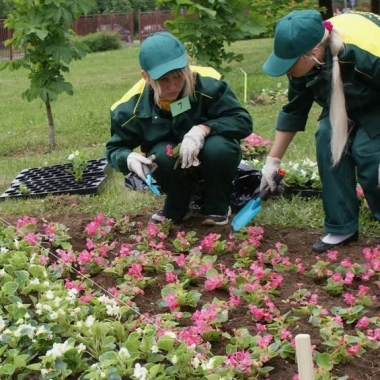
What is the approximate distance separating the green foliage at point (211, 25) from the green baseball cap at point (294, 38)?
10.5 ft

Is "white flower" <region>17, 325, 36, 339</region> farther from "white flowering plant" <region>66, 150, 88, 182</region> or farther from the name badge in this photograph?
"white flowering plant" <region>66, 150, 88, 182</region>

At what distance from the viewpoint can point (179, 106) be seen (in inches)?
154

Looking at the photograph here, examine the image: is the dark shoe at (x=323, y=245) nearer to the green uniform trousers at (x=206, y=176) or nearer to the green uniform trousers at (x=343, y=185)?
the green uniform trousers at (x=343, y=185)

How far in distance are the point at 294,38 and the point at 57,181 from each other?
99.9 inches

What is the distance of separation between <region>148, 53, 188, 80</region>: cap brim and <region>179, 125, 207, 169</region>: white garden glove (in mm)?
359

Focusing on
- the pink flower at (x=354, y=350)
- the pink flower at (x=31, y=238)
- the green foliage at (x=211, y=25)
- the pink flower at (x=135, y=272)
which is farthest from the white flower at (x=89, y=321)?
the green foliage at (x=211, y=25)

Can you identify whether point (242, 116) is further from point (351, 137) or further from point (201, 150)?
point (351, 137)

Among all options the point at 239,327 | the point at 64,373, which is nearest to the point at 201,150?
the point at 239,327

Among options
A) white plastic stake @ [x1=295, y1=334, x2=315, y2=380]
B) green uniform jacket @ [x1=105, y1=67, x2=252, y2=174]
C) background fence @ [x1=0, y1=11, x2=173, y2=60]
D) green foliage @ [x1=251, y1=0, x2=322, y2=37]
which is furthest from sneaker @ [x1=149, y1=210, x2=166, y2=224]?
background fence @ [x1=0, y1=11, x2=173, y2=60]

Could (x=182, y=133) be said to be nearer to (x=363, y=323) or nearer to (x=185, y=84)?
(x=185, y=84)

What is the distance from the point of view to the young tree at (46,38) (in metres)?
6.64

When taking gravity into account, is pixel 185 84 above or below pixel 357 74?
below

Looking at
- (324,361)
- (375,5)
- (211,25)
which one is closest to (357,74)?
(324,361)

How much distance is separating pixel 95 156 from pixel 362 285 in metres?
3.87
